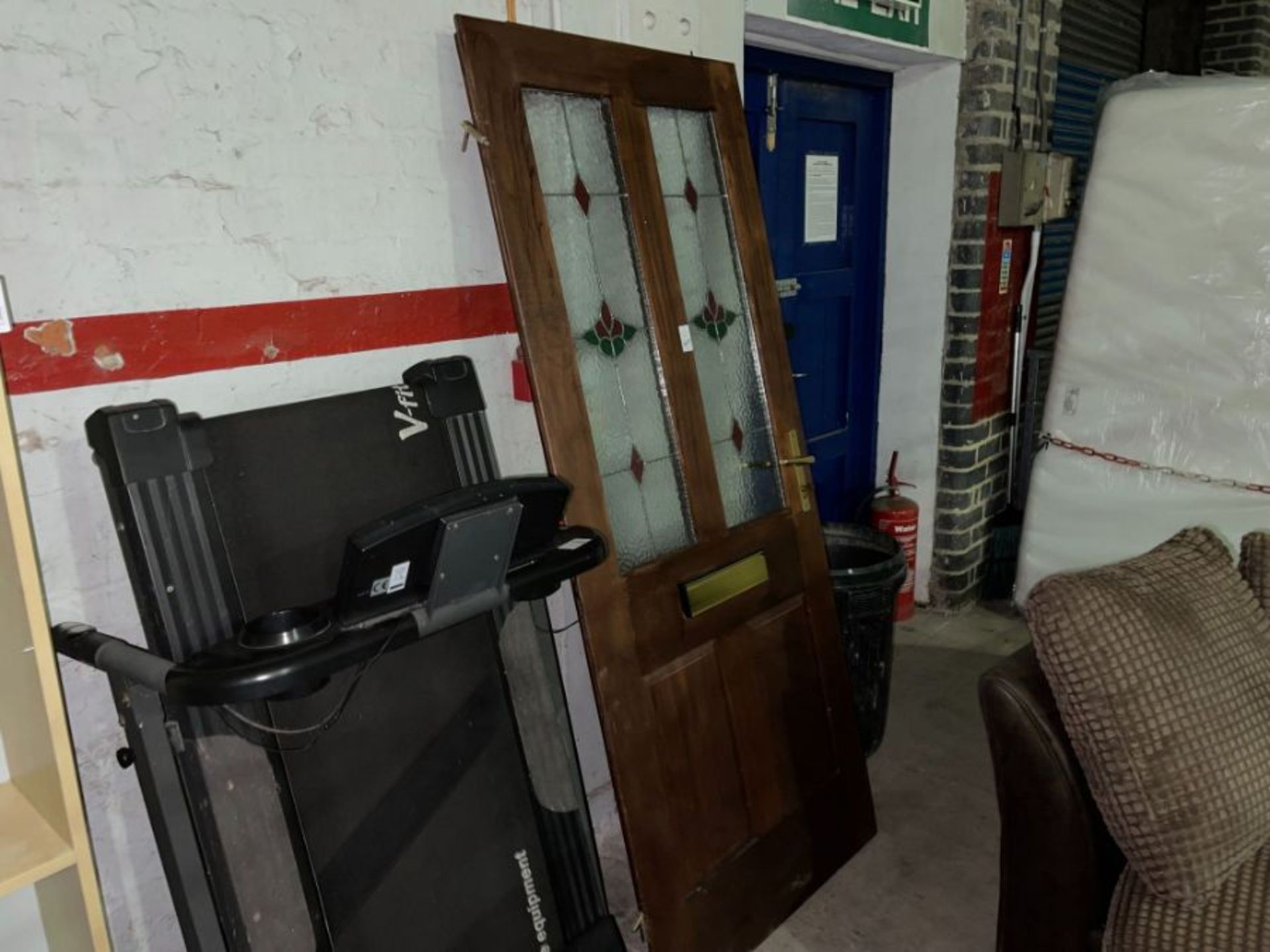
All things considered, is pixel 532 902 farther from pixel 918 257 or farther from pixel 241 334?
pixel 918 257

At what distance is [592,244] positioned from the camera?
195 cm

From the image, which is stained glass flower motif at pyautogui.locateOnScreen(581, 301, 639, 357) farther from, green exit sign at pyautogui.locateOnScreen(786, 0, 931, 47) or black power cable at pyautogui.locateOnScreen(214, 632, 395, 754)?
green exit sign at pyautogui.locateOnScreen(786, 0, 931, 47)

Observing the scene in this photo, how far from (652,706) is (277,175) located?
1187mm

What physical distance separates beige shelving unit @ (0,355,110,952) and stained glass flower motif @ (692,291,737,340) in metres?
1.43

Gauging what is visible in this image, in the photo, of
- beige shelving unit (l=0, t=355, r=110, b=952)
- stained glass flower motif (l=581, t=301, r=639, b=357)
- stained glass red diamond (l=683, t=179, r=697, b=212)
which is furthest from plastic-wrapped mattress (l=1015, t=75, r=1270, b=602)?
beige shelving unit (l=0, t=355, r=110, b=952)

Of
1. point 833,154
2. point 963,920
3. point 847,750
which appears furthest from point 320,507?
point 833,154

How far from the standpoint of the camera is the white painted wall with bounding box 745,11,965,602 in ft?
10.8

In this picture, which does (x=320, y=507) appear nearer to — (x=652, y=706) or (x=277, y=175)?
(x=277, y=175)

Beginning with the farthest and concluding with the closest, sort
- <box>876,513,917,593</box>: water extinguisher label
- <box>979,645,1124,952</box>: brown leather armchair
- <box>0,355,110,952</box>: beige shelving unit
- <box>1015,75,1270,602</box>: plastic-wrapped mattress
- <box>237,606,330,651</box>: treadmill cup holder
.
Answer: <box>876,513,917,593</box>: water extinguisher label
<box>1015,75,1270,602</box>: plastic-wrapped mattress
<box>979,645,1124,952</box>: brown leather armchair
<box>237,606,330,651</box>: treadmill cup holder
<box>0,355,110,952</box>: beige shelving unit

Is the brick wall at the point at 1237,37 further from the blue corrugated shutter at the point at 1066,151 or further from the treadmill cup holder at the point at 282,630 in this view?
the treadmill cup holder at the point at 282,630

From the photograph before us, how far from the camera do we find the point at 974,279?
3371 millimetres

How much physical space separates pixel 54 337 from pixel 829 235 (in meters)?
2.55

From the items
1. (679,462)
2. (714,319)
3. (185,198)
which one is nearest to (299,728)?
(185,198)

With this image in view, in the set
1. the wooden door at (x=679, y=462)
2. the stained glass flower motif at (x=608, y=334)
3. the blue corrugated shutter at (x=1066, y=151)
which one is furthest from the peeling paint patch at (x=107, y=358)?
the blue corrugated shutter at (x=1066, y=151)
